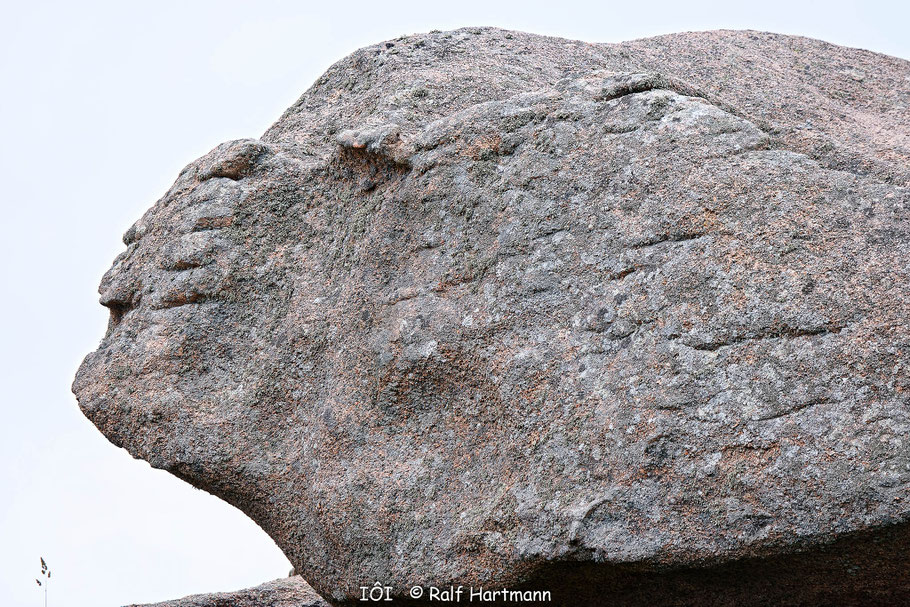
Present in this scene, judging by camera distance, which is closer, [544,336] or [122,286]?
[544,336]

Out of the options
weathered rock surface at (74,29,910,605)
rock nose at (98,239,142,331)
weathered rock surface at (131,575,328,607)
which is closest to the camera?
weathered rock surface at (74,29,910,605)

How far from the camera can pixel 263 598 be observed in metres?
5.42

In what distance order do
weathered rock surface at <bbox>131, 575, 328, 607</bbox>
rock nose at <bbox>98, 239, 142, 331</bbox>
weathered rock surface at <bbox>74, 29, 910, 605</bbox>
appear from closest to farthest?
weathered rock surface at <bbox>74, 29, 910, 605</bbox> → rock nose at <bbox>98, 239, 142, 331</bbox> → weathered rock surface at <bbox>131, 575, 328, 607</bbox>

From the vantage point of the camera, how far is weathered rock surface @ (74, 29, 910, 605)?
3.17m

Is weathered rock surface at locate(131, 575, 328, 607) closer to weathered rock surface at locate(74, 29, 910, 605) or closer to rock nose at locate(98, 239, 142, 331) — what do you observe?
weathered rock surface at locate(74, 29, 910, 605)

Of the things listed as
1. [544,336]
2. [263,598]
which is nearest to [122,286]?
[263,598]

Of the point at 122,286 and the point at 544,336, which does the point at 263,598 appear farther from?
the point at 544,336

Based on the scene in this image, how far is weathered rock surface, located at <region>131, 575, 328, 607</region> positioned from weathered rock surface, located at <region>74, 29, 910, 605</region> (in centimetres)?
129

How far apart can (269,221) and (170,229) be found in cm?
47

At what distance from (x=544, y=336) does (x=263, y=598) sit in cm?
269

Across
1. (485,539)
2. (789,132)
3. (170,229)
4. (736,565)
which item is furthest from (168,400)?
(789,132)

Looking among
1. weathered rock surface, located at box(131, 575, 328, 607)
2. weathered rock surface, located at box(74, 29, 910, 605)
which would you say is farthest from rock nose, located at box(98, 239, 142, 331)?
weathered rock surface, located at box(131, 575, 328, 607)

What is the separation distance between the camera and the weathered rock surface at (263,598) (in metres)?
5.23

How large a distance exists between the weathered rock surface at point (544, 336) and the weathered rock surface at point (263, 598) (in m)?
1.29
